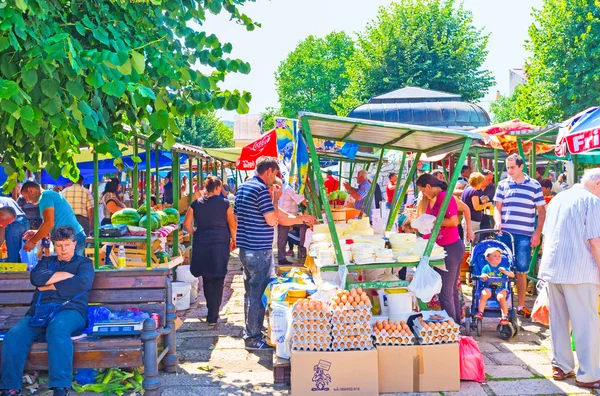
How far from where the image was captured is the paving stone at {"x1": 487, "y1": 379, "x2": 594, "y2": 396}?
4816 mm

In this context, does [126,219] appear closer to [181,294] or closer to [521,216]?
[181,294]

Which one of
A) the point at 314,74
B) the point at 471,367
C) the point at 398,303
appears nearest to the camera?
the point at 471,367

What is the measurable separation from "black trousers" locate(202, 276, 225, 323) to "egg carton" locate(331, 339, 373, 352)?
258 cm

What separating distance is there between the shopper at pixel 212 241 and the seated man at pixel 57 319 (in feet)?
6.62

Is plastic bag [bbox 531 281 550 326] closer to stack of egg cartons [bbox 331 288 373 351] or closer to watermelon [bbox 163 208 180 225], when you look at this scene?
stack of egg cartons [bbox 331 288 373 351]

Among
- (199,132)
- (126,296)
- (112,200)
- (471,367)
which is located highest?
(199,132)

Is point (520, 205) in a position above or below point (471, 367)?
above

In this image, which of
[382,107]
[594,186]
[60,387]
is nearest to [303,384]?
[60,387]

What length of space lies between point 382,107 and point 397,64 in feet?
26.2

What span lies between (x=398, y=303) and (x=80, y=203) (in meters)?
7.54

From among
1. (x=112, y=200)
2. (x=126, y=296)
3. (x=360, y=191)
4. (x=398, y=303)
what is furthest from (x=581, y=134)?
(x=112, y=200)

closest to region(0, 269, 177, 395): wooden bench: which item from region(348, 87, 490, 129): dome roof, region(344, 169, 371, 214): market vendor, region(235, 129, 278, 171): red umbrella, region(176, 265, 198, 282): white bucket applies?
region(176, 265, 198, 282): white bucket

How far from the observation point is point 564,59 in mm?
20422

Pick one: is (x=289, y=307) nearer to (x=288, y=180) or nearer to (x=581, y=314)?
(x=288, y=180)
